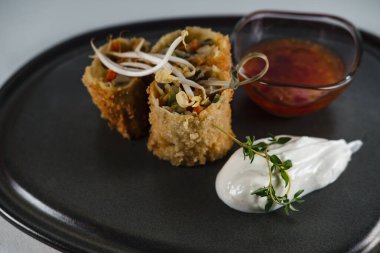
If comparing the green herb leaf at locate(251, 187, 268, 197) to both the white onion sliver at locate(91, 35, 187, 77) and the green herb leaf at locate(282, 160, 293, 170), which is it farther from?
the white onion sliver at locate(91, 35, 187, 77)

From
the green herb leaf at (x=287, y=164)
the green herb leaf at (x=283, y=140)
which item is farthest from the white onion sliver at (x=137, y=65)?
the green herb leaf at (x=287, y=164)

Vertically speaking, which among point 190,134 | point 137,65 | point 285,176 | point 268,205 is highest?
point 137,65

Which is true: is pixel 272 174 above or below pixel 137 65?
below

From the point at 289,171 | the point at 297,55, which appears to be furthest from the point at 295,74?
the point at 289,171

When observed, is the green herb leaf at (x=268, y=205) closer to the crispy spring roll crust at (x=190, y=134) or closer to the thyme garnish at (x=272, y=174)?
the thyme garnish at (x=272, y=174)

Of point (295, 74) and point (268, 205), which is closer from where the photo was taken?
point (268, 205)

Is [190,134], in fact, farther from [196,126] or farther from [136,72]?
[136,72]
